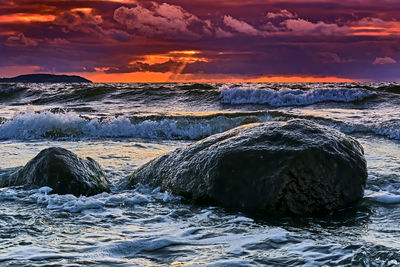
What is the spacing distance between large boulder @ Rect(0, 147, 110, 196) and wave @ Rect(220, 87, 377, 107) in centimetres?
1581

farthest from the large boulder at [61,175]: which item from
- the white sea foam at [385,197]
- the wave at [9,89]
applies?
the wave at [9,89]

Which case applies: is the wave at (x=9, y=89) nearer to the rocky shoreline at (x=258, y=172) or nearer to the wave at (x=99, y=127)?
the wave at (x=99, y=127)

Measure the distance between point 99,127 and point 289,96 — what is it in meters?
11.0

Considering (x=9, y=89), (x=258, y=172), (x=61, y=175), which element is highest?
(x=9, y=89)

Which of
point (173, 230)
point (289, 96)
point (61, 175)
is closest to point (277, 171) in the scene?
point (173, 230)

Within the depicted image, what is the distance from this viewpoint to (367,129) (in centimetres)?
1134

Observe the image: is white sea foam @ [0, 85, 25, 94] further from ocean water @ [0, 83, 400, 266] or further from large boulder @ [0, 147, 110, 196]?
large boulder @ [0, 147, 110, 196]

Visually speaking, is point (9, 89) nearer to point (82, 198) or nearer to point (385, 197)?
point (82, 198)

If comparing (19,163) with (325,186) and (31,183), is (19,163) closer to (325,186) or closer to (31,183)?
(31,183)

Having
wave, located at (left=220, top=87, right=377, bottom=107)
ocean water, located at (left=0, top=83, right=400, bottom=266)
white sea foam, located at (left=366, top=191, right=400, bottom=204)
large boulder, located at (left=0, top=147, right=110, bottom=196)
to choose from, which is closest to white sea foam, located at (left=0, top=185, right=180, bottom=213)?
ocean water, located at (left=0, top=83, right=400, bottom=266)

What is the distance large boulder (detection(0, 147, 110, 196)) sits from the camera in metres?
5.04

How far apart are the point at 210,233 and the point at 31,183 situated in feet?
8.33

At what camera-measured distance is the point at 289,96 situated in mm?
20859

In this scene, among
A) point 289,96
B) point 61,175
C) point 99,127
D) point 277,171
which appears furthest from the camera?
point 289,96
